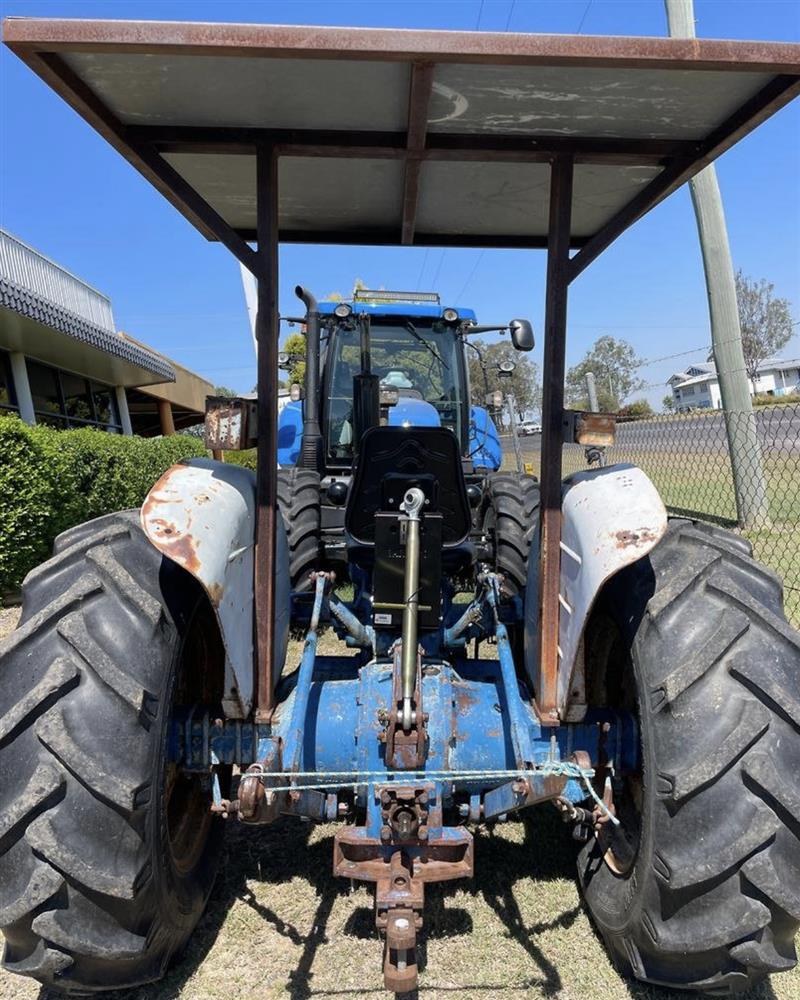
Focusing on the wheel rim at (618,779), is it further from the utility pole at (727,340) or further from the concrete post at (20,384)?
the concrete post at (20,384)

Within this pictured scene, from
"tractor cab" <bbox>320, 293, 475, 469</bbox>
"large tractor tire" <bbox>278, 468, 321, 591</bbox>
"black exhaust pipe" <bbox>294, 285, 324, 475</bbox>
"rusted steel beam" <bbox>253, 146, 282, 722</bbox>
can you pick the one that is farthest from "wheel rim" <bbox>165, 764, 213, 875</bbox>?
"tractor cab" <bbox>320, 293, 475, 469</bbox>

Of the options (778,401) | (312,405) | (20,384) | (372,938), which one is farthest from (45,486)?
(778,401)

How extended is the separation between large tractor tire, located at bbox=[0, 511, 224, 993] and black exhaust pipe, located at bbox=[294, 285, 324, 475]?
10.1 feet

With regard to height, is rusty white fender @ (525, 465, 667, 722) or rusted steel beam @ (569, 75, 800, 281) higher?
rusted steel beam @ (569, 75, 800, 281)

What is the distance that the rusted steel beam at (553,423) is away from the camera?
2258 millimetres

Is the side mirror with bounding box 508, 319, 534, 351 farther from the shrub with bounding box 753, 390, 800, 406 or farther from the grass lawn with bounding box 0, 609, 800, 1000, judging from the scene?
the shrub with bounding box 753, 390, 800, 406

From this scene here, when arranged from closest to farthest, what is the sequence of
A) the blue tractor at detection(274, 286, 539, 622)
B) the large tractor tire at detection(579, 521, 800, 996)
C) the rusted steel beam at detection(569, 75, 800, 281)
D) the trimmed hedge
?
the large tractor tire at detection(579, 521, 800, 996) < the rusted steel beam at detection(569, 75, 800, 281) < the blue tractor at detection(274, 286, 539, 622) < the trimmed hedge

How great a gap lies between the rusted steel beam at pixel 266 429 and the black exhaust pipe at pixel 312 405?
251cm

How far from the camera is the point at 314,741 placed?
2396 mm

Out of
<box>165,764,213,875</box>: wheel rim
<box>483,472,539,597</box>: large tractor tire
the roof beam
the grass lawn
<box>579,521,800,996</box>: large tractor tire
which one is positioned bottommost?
the grass lawn

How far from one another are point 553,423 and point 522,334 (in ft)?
10.1

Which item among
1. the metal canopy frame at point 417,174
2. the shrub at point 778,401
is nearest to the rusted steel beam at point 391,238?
the metal canopy frame at point 417,174

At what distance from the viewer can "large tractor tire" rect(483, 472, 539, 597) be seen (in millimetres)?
4402

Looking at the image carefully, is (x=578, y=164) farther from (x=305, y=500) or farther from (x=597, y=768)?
(x=305, y=500)
